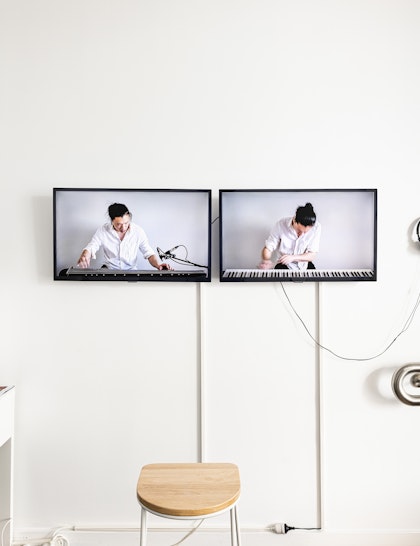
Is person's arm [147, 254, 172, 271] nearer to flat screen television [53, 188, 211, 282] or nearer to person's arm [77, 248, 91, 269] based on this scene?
flat screen television [53, 188, 211, 282]

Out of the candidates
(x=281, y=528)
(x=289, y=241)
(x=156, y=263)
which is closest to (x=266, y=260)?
(x=289, y=241)

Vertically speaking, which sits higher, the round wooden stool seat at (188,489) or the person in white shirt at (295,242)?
the person in white shirt at (295,242)

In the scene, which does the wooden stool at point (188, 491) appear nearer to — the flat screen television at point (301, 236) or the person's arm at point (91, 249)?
the flat screen television at point (301, 236)

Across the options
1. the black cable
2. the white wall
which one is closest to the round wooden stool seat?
the white wall

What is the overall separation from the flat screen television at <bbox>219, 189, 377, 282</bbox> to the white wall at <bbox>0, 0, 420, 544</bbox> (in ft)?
0.33

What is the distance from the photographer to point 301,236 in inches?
75.0

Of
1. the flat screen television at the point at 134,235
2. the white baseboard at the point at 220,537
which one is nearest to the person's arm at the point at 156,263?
the flat screen television at the point at 134,235

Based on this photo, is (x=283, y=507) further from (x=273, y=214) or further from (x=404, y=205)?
(x=404, y=205)

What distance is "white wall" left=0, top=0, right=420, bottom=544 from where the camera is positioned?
1944mm

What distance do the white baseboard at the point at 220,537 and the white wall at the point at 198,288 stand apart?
42 millimetres

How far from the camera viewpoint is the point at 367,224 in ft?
6.26

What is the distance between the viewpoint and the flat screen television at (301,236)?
190 cm

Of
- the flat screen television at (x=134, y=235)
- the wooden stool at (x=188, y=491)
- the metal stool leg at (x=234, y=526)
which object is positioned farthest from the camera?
the flat screen television at (x=134, y=235)

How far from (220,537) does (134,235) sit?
55.2 inches
